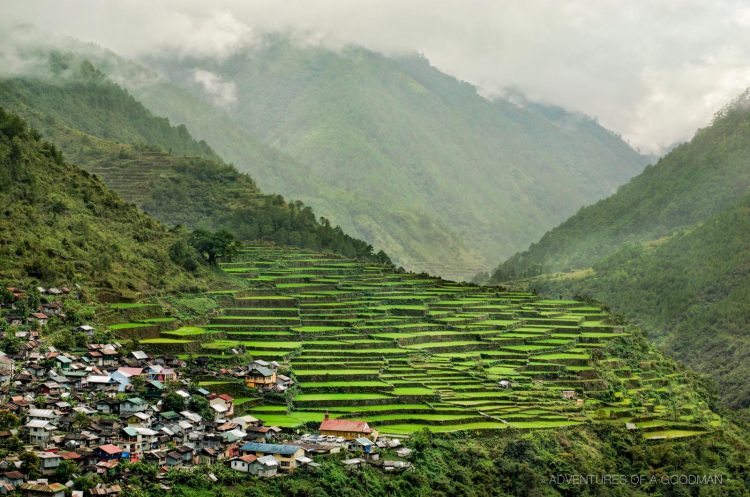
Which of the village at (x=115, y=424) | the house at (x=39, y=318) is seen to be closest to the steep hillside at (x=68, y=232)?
the house at (x=39, y=318)

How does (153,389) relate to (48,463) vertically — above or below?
above

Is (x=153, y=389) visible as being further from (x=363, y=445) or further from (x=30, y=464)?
(x=30, y=464)

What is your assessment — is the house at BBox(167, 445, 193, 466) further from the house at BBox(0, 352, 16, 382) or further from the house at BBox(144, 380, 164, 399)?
the house at BBox(0, 352, 16, 382)

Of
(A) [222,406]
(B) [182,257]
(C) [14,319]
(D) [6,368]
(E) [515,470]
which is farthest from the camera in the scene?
(B) [182,257]

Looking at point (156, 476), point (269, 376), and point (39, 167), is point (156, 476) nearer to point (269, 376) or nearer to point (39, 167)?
point (269, 376)

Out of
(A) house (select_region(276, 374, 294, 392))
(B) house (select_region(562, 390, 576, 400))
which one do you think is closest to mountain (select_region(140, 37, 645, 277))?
(B) house (select_region(562, 390, 576, 400))

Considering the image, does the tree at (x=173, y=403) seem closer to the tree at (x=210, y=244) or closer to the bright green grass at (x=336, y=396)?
the bright green grass at (x=336, y=396)

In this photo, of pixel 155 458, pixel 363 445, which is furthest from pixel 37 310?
pixel 363 445
